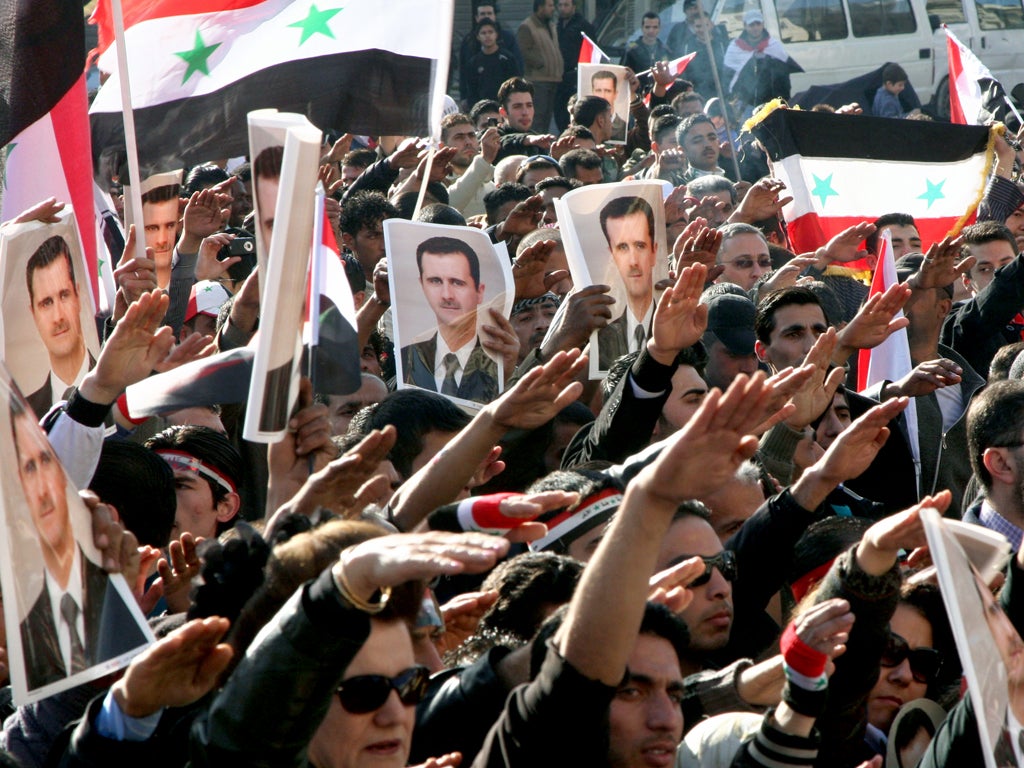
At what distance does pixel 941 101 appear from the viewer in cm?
1672

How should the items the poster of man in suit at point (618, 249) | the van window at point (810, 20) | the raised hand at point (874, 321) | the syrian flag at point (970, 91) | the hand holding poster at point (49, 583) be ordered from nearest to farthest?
the hand holding poster at point (49, 583), the raised hand at point (874, 321), the poster of man in suit at point (618, 249), the syrian flag at point (970, 91), the van window at point (810, 20)

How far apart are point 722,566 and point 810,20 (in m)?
14.3

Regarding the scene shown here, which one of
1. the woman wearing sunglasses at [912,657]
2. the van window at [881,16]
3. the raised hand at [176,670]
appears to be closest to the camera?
the raised hand at [176,670]

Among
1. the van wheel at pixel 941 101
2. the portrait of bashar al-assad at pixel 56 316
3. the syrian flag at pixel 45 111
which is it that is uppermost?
the syrian flag at pixel 45 111

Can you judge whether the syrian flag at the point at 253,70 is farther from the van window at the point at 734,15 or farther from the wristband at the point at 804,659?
the van window at the point at 734,15

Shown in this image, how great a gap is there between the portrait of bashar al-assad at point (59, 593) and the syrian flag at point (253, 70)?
2.56 metres

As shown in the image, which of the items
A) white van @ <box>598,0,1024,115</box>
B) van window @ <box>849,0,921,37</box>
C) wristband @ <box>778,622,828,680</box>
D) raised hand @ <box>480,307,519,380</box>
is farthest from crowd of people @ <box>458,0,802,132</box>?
wristband @ <box>778,622,828,680</box>

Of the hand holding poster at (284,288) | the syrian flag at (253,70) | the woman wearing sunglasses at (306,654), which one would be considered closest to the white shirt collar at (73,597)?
the woman wearing sunglasses at (306,654)

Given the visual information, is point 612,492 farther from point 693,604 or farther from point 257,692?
point 257,692

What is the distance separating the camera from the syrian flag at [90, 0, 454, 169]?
5.14m

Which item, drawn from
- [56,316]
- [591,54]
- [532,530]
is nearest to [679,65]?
[591,54]

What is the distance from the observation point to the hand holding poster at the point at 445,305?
5516 millimetres

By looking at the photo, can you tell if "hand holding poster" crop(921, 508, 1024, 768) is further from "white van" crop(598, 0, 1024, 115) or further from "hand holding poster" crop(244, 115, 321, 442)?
"white van" crop(598, 0, 1024, 115)

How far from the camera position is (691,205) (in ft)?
32.0
